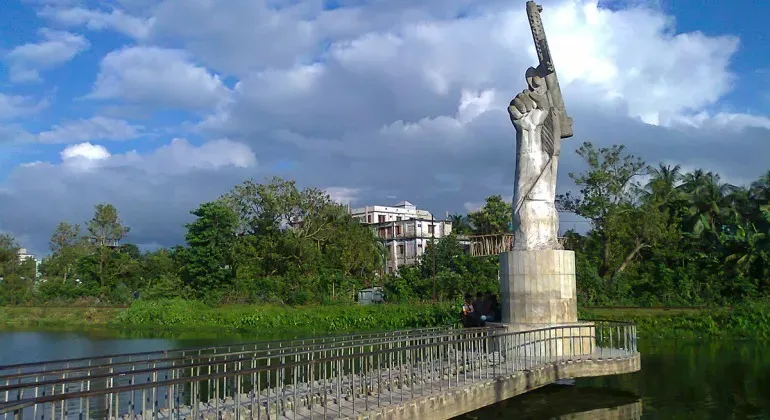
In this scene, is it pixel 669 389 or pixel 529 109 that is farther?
pixel 529 109

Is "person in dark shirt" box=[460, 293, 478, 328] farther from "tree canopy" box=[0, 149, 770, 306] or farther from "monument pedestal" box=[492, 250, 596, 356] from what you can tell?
"tree canopy" box=[0, 149, 770, 306]

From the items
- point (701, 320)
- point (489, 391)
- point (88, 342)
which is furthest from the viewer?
point (88, 342)

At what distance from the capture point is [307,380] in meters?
12.7

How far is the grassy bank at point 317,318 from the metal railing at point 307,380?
13.3m

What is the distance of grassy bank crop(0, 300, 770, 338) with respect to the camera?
27.0 m

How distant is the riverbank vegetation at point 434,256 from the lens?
107ft

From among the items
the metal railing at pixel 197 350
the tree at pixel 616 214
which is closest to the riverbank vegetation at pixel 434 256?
the tree at pixel 616 214

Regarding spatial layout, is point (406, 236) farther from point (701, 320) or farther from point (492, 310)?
point (492, 310)

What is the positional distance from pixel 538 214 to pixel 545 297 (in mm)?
2012

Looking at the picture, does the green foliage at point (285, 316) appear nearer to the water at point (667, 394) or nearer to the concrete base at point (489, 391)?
the water at point (667, 394)

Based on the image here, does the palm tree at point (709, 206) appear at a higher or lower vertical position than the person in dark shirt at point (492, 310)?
higher

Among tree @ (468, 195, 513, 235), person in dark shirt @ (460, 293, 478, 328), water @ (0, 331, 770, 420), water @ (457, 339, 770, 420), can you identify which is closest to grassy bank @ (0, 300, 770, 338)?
water @ (0, 331, 770, 420)

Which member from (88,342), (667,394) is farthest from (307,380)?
(88,342)

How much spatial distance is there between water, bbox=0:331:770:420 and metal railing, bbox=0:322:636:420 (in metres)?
1.06
